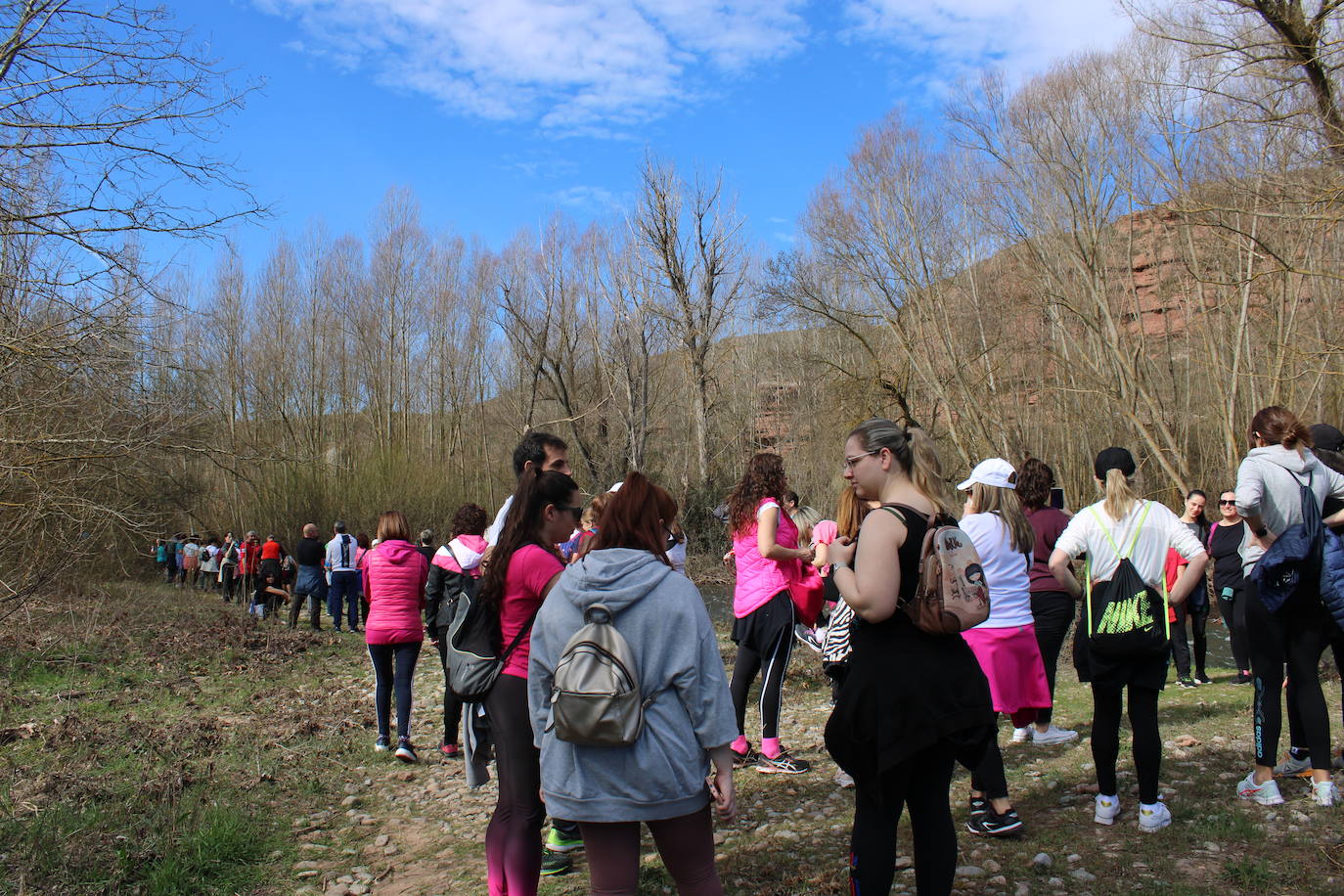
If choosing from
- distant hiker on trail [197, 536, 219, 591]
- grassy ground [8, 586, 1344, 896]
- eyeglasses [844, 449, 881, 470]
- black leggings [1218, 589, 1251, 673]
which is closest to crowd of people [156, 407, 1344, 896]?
eyeglasses [844, 449, 881, 470]

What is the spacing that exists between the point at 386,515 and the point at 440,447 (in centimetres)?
3081

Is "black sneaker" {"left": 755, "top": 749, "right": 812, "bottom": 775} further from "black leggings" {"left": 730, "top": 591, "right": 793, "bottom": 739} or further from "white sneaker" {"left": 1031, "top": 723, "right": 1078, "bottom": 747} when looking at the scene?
"white sneaker" {"left": 1031, "top": 723, "right": 1078, "bottom": 747}

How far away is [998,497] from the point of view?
15.2ft

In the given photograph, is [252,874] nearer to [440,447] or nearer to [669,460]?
[669,460]

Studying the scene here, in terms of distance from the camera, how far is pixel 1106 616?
3.98 metres

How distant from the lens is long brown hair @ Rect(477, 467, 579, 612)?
359 centimetres

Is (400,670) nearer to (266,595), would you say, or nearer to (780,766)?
(780,766)

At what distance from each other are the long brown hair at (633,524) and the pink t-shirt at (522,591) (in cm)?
66

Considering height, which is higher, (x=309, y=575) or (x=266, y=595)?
(x=309, y=575)

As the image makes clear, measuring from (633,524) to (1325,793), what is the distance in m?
3.65

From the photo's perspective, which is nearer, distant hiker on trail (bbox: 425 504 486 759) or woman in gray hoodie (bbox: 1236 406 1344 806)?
woman in gray hoodie (bbox: 1236 406 1344 806)

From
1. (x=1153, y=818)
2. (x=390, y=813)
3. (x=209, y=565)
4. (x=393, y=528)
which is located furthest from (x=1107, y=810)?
(x=209, y=565)

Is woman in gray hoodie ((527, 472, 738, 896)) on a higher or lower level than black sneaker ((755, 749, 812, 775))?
higher

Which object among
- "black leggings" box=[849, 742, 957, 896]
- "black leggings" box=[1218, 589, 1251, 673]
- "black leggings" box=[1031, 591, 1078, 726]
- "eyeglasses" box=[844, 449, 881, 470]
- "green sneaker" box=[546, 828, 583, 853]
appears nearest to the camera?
"black leggings" box=[849, 742, 957, 896]
